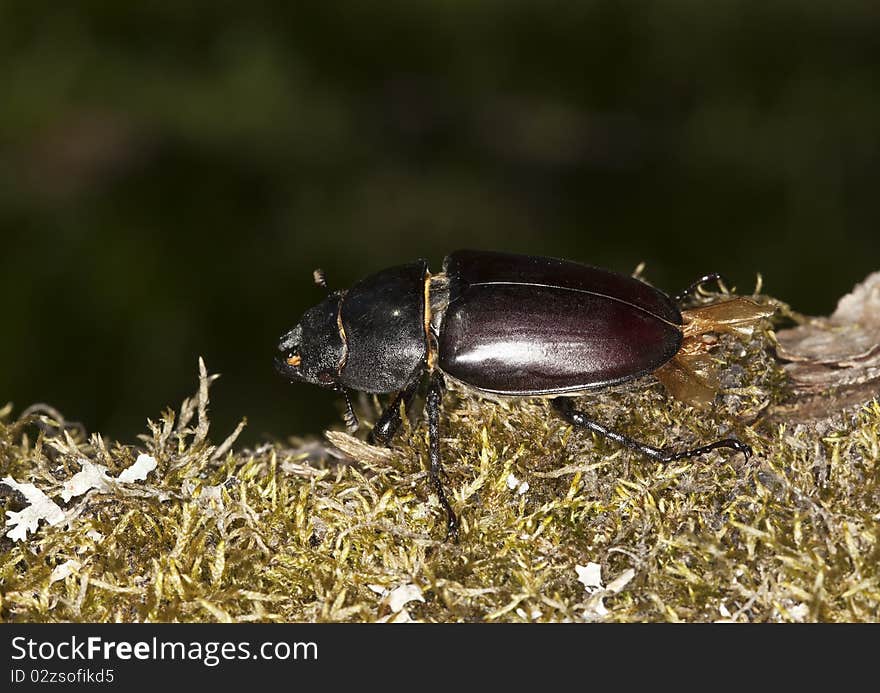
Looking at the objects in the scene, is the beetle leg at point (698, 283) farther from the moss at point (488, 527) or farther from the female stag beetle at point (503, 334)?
the moss at point (488, 527)

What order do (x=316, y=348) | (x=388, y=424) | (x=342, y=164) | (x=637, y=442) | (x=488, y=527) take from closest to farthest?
1. (x=488, y=527)
2. (x=637, y=442)
3. (x=388, y=424)
4. (x=316, y=348)
5. (x=342, y=164)

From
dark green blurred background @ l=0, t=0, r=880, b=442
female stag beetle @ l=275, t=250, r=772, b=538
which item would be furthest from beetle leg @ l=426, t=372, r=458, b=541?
dark green blurred background @ l=0, t=0, r=880, b=442

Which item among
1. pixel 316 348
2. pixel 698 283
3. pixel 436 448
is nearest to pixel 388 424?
Answer: pixel 436 448

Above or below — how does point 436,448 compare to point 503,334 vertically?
below

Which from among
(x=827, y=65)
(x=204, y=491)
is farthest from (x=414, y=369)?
(x=827, y=65)

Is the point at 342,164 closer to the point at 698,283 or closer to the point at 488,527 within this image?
the point at 698,283
